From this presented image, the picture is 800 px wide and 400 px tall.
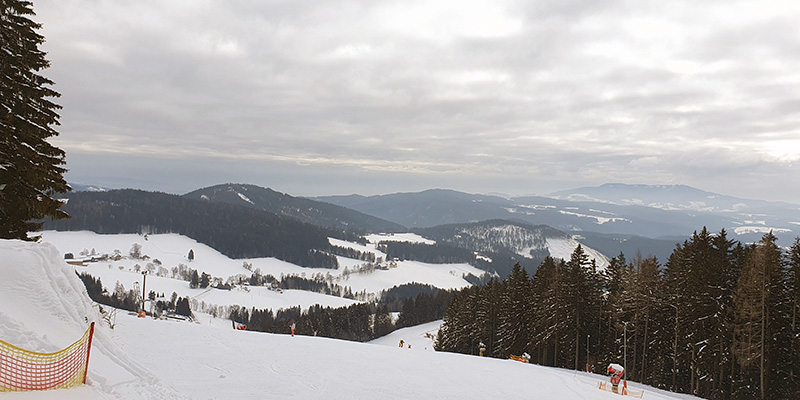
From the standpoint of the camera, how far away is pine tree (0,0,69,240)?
710 inches

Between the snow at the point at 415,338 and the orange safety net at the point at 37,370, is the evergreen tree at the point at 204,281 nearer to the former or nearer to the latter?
the snow at the point at 415,338

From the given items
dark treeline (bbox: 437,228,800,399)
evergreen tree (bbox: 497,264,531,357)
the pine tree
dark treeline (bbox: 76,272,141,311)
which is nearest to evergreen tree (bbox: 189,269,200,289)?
dark treeline (bbox: 76,272,141,311)

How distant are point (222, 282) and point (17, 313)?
200 meters

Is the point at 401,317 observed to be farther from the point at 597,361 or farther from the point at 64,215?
the point at 64,215

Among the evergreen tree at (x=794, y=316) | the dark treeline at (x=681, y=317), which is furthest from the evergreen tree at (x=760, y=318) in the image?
the evergreen tree at (x=794, y=316)

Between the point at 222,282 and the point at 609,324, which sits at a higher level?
the point at 609,324

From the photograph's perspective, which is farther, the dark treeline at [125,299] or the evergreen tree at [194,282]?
the evergreen tree at [194,282]

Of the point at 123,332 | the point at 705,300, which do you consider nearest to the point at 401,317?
the point at 705,300

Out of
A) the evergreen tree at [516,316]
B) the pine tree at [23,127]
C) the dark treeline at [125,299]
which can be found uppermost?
the pine tree at [23,127]

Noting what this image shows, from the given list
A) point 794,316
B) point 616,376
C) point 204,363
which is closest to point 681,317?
point 794,316

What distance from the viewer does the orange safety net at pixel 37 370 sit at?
805cm

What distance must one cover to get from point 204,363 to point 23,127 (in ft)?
45.1

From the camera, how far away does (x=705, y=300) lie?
102 ft

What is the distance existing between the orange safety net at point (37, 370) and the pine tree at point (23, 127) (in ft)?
43.0
